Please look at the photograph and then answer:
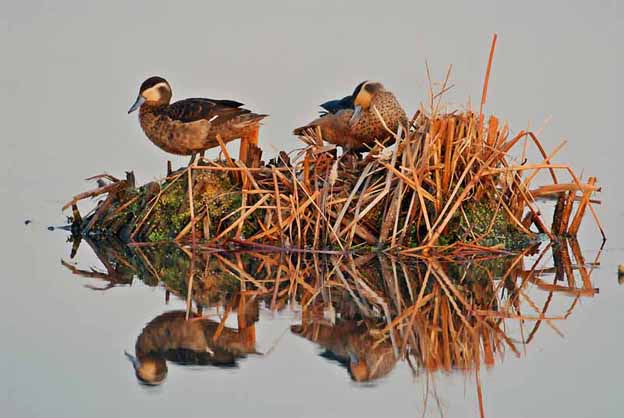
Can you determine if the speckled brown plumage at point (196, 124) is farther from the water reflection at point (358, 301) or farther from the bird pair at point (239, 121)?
the water reflection at point (358, 301)

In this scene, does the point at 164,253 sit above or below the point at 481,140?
below

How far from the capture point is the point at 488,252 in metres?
10.2

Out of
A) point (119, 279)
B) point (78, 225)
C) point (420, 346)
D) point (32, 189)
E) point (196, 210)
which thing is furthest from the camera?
point (32, 189)

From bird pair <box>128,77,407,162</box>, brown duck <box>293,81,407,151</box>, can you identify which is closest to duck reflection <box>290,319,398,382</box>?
bird pair <box>128,77,407,162</box>

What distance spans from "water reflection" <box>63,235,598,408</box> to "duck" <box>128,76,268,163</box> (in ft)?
4.16

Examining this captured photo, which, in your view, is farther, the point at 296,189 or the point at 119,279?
the point at 296,189

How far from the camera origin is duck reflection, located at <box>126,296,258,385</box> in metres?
6.71

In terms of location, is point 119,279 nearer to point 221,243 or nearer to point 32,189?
point 221,243

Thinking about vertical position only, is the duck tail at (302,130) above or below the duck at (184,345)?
above

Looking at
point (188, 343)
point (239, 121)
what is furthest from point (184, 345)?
point (239, 121)

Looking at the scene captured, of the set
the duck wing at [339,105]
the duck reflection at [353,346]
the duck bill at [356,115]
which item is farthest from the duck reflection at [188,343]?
the duck wing at [339,105]

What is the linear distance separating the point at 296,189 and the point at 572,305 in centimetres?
307

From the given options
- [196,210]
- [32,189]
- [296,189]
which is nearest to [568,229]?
[296,189]

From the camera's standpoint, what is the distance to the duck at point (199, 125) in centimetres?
1139
